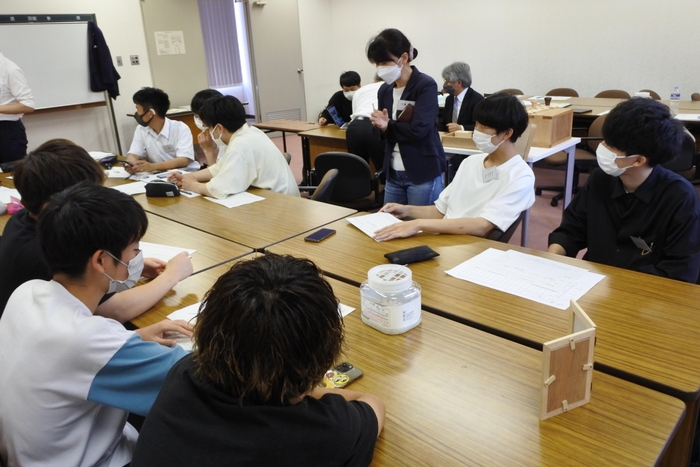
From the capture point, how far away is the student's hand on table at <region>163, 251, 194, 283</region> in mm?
1674

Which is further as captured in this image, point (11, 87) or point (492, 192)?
point (11, 87)

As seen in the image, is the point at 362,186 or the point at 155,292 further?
the point at 362,186

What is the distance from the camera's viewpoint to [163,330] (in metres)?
1.35

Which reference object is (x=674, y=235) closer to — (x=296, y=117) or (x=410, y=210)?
(x=410, y=210)

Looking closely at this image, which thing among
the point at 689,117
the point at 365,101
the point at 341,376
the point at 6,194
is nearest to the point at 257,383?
the point at 341,376

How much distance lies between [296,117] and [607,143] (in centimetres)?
728

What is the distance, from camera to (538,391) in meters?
1.08

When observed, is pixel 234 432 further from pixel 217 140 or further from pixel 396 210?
pixel 217 140

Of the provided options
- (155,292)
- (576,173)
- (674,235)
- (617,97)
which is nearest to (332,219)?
(155,292)

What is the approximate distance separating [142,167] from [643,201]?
2814 mm

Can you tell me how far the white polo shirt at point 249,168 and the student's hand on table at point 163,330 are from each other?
1.41 meters

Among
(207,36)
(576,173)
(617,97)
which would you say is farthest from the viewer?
(207,36)

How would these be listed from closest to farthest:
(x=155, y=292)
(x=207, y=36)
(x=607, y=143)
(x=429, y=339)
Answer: (x=429, y=339) → (x=155, y=292) → (x=607, y=143) → (x=207, y=36)

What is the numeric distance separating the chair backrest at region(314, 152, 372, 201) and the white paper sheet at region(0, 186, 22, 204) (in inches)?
67.3
